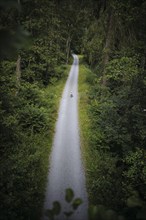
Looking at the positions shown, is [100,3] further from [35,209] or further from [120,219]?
[120,219]

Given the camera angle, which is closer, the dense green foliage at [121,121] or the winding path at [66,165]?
the dense green foliage at [121,121]

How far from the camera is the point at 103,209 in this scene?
189 centimetres

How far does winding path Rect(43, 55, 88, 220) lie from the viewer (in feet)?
39.7

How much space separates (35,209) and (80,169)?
14.8 ft

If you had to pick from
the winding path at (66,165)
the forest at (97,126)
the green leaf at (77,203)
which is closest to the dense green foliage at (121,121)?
the forest at (97,126)

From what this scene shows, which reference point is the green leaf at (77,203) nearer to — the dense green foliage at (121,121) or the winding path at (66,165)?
the dense green foliage at (121,121)

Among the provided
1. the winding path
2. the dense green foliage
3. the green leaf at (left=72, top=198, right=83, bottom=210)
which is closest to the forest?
the dense green foliage

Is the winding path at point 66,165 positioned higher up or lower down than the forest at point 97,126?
lower down

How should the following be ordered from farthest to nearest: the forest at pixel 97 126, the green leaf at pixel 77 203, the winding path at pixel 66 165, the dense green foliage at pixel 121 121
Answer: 1. the winding path at pixel 66 165
2. the dense green foliage at pixel 121 121
3. the forest at pixel 97 126
4. the green leaf at pixel 77 203

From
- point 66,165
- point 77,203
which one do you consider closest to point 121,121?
point 66,165

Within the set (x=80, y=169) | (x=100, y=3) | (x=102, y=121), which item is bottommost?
(x=80, y=169)

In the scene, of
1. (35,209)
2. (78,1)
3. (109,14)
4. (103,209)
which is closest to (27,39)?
(103,209)

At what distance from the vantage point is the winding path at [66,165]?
39.7ft

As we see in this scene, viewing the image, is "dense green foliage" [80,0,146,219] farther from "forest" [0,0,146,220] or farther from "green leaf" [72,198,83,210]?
"green leaf" [72,198,83,210]
